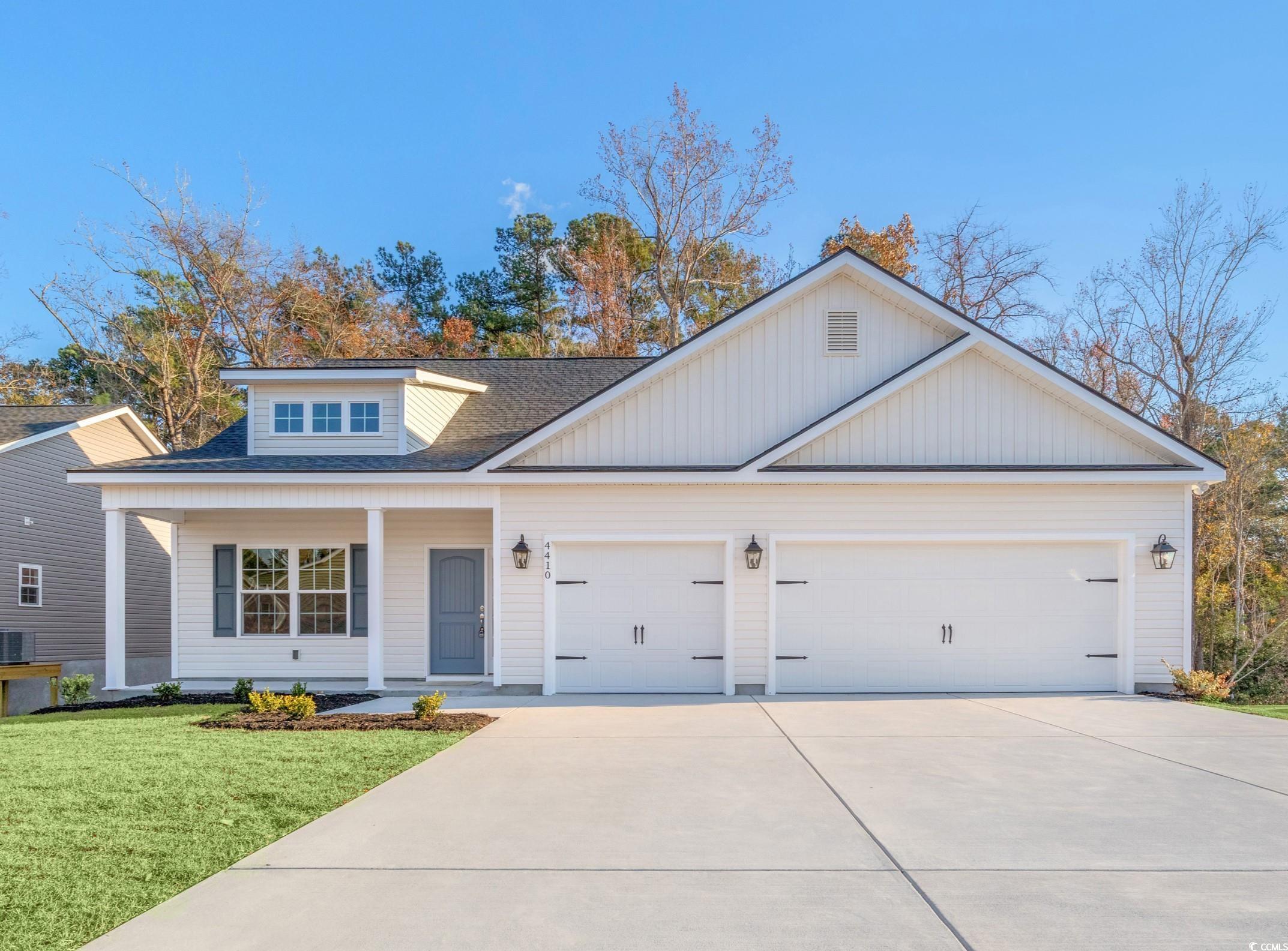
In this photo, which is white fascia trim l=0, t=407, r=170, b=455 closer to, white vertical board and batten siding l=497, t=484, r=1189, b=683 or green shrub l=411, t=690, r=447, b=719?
white vertical board and batten siding l=497, t=484, r=1189, b=683

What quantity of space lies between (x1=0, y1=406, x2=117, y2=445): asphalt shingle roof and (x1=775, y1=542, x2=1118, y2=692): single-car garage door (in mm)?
15681

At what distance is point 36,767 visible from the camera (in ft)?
24.1

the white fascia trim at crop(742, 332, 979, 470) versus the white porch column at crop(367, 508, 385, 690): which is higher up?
the white fascia trim at crop(742, 332, 979, 470)

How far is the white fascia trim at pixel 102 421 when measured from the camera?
17.5 m

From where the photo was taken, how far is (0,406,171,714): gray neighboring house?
17328 mm

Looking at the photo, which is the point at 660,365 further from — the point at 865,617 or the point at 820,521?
the point at 865,617

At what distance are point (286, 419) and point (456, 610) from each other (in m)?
4.29

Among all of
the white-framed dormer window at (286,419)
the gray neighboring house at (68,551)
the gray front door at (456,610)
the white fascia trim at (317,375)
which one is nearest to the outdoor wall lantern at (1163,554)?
the gray front door at (456,610)

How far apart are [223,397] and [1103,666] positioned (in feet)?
87.0

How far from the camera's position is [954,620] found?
40.3ft

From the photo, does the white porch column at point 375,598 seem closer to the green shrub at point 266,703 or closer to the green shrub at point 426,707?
the green shrub at point 266,703

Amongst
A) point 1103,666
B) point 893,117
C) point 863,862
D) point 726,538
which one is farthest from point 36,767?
point 893,117

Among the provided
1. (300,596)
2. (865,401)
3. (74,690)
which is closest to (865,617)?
(865,401)

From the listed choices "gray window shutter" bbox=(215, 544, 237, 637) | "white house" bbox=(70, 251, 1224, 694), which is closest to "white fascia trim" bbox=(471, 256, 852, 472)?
"white house" bbox=(70, 251, 1224, 694)
